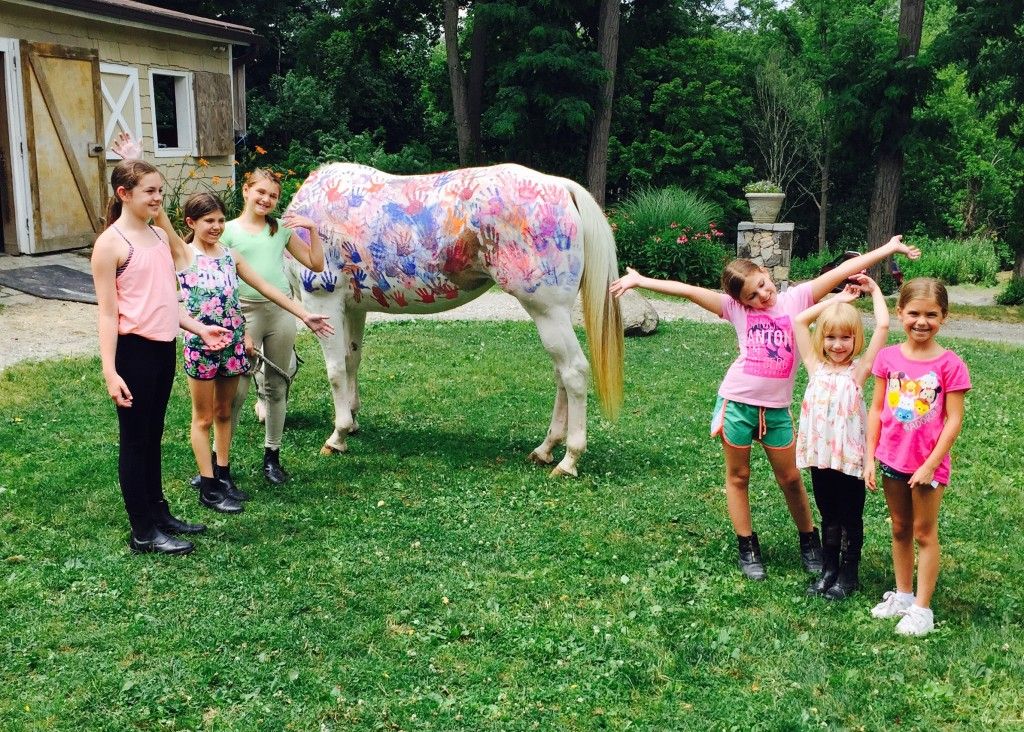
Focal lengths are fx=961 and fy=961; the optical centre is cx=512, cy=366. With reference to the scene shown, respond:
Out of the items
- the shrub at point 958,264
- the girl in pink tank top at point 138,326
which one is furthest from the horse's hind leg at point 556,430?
the shrub at point 958,264

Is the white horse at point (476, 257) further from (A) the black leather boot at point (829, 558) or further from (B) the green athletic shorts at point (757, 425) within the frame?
(A) the black leather boot at point (829, 558)

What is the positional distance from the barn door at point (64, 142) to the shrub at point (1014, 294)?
49.8 feet

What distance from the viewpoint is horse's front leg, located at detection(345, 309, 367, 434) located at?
6.62 m

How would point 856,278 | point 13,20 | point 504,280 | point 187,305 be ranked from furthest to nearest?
point 13,20, point 504,280, point 187,305, point 856,278

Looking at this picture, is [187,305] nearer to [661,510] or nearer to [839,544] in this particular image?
[661,510]

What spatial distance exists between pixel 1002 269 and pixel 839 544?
24727 millimetres

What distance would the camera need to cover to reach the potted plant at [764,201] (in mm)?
15023

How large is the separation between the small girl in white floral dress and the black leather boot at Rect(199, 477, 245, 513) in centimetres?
294

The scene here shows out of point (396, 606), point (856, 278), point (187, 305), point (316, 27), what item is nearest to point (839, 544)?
point (856, 278)

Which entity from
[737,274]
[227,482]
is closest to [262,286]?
[227,482]

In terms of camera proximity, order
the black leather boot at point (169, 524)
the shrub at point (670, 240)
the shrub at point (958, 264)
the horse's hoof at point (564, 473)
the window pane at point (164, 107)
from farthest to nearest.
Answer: the shrub at point (958, 264) → the window pane at point (164, 107) → the shrub at point (670, 240) → the horse's hoof at point (564, 473) → the black leather boot at point (169, 524)

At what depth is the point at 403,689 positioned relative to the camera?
136 inches

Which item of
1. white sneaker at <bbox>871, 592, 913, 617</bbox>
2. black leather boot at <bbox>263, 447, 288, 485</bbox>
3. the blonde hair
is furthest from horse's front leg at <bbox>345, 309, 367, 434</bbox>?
white sneaker at <bbox>871, 592, 913, 617</bbox>

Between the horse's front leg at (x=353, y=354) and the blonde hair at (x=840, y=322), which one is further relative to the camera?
the horse's front leg at (x=353, y=354)
